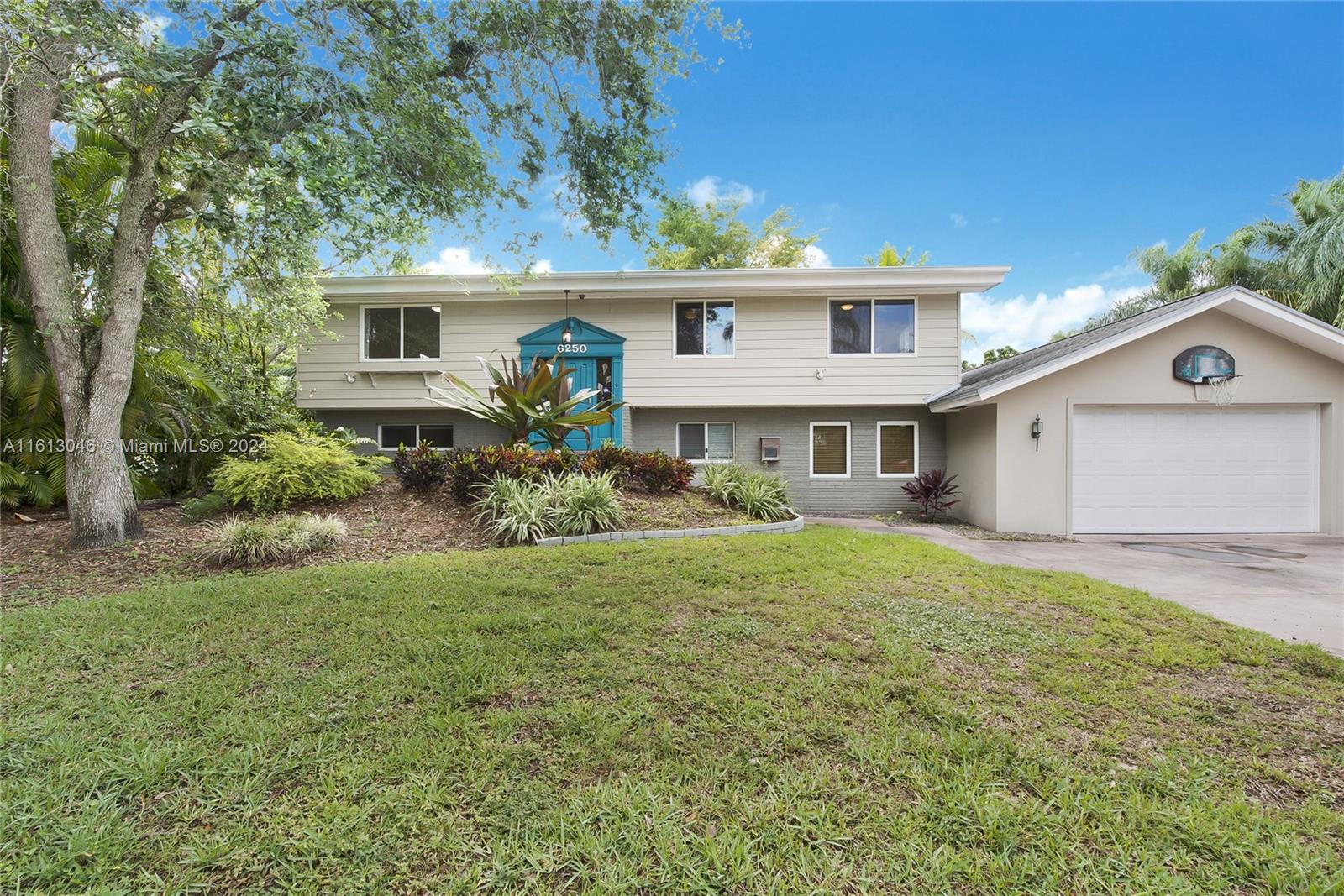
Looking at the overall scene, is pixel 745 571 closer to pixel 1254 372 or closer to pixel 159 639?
pixel 159 639

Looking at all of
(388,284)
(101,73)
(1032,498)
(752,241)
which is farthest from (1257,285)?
(101,73)

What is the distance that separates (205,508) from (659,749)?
7359 millimetres

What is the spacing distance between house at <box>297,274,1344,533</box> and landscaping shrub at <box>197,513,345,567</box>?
220 inches

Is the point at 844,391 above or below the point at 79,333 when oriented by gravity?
below

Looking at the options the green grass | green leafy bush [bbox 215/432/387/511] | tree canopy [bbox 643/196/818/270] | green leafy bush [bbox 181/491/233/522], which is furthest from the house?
tree canopy [bbox 643/196/818/270]

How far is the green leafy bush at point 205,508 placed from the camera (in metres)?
6.52

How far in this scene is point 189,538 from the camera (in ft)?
18.8

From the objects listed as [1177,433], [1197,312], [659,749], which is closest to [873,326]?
[1197,312]

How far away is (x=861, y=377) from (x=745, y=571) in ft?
23.6

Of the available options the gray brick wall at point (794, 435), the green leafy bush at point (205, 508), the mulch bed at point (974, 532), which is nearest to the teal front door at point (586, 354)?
the gray brick wall at point (794, 435)

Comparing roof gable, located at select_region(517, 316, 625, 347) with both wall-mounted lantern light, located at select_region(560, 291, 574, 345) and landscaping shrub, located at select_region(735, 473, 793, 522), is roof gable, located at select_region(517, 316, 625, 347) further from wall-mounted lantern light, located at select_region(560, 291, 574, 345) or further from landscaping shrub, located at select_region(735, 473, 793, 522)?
landscaping shrub, located at select_region(735, 473, 793, 522)

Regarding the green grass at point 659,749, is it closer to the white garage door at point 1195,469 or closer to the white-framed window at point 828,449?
the white garage door at point 1195,469

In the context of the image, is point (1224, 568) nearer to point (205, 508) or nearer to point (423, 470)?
point (423, 470)

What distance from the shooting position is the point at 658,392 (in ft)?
35.7
